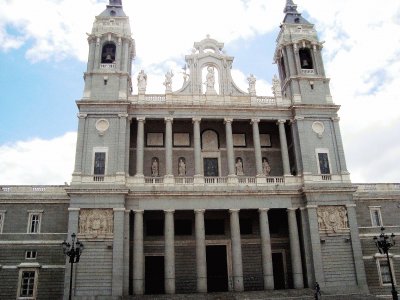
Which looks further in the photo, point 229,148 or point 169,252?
point 229,148

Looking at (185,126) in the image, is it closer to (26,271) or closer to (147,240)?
(147,240)

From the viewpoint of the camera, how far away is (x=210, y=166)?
36.2 meters

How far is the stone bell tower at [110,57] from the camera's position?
34938mm

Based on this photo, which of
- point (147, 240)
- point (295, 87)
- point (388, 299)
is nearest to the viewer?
point (388, 299)

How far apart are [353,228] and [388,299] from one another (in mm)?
5855

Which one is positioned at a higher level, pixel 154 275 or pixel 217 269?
pixel 217 269

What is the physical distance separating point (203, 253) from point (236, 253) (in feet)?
8.29

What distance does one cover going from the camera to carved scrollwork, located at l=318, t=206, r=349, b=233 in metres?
32.3

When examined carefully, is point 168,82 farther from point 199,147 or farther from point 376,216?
point 376,216

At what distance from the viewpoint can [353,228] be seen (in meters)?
32.4

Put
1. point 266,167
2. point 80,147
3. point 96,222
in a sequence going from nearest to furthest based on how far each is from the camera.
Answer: point 96,222
point 80,147
point 266,167

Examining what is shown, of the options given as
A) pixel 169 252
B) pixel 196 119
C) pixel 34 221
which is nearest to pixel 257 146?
pixel 196 119

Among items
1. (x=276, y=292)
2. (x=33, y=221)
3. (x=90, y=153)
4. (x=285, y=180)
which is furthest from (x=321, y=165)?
(x=33, y=221)

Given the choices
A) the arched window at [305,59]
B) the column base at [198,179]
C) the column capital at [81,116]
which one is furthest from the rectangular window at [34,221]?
the arched window at [305,59]
